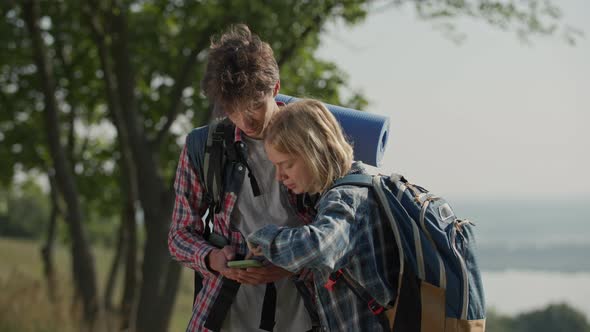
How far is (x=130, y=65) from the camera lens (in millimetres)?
9188

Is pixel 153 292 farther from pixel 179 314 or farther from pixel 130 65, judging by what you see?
pixel 179 314

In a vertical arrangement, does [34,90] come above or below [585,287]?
above

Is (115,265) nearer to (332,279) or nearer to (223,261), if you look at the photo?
(223,261)

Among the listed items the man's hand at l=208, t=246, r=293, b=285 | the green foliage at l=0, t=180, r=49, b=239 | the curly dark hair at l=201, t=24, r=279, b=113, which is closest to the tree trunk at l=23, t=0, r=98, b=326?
the man's hand at l=208, t=246, r=293, b=285

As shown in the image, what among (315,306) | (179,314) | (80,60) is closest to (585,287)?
(179,314)

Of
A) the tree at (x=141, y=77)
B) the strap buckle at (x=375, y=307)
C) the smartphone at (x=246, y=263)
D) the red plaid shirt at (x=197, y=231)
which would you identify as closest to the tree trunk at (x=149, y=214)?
the tree at (x=141, y=77)

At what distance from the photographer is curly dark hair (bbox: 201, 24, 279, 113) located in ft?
7.79

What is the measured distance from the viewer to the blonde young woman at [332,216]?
211 cm

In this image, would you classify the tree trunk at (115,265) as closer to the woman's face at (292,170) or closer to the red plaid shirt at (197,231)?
the red plaid shirt at (197,231)

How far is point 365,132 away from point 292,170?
34 centimetres

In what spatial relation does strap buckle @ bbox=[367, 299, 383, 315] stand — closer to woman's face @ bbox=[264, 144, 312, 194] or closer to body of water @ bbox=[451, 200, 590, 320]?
woman's face @ bbox=[264, 144, 312, 194]

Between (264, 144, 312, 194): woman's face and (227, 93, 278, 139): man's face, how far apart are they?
20cm

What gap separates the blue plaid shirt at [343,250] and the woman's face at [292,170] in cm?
8

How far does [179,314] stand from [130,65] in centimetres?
1501
